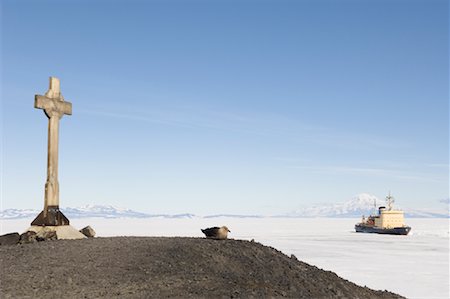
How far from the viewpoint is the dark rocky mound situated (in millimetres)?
9172

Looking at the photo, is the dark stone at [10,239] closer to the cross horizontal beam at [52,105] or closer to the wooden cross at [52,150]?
the wooden cross at [52,150]

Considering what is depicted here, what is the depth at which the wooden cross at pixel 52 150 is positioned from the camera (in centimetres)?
1462

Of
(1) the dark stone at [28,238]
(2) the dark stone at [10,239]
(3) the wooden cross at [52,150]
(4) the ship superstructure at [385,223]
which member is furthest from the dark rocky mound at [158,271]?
(4) the ship superstructure at [385,223]

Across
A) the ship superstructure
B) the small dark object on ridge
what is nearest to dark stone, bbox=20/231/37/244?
the small dark object on ridge

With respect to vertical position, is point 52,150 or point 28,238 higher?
point 52,150

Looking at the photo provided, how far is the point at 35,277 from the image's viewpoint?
9.75 meters

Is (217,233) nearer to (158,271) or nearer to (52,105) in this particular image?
(158,271)

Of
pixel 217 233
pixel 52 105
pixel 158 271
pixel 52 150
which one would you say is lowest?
pixel 158 271

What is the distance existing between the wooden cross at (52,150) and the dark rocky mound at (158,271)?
2.04 meters

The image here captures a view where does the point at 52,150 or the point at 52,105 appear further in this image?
the point at 52,105

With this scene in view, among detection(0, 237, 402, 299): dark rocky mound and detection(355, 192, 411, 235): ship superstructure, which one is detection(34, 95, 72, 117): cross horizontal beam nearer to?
detection(0, 237, 402, 299): dark rocky mound

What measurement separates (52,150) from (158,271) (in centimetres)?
670

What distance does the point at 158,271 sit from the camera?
32.9ft

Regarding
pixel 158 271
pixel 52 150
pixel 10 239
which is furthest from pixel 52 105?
pixel 158 271
